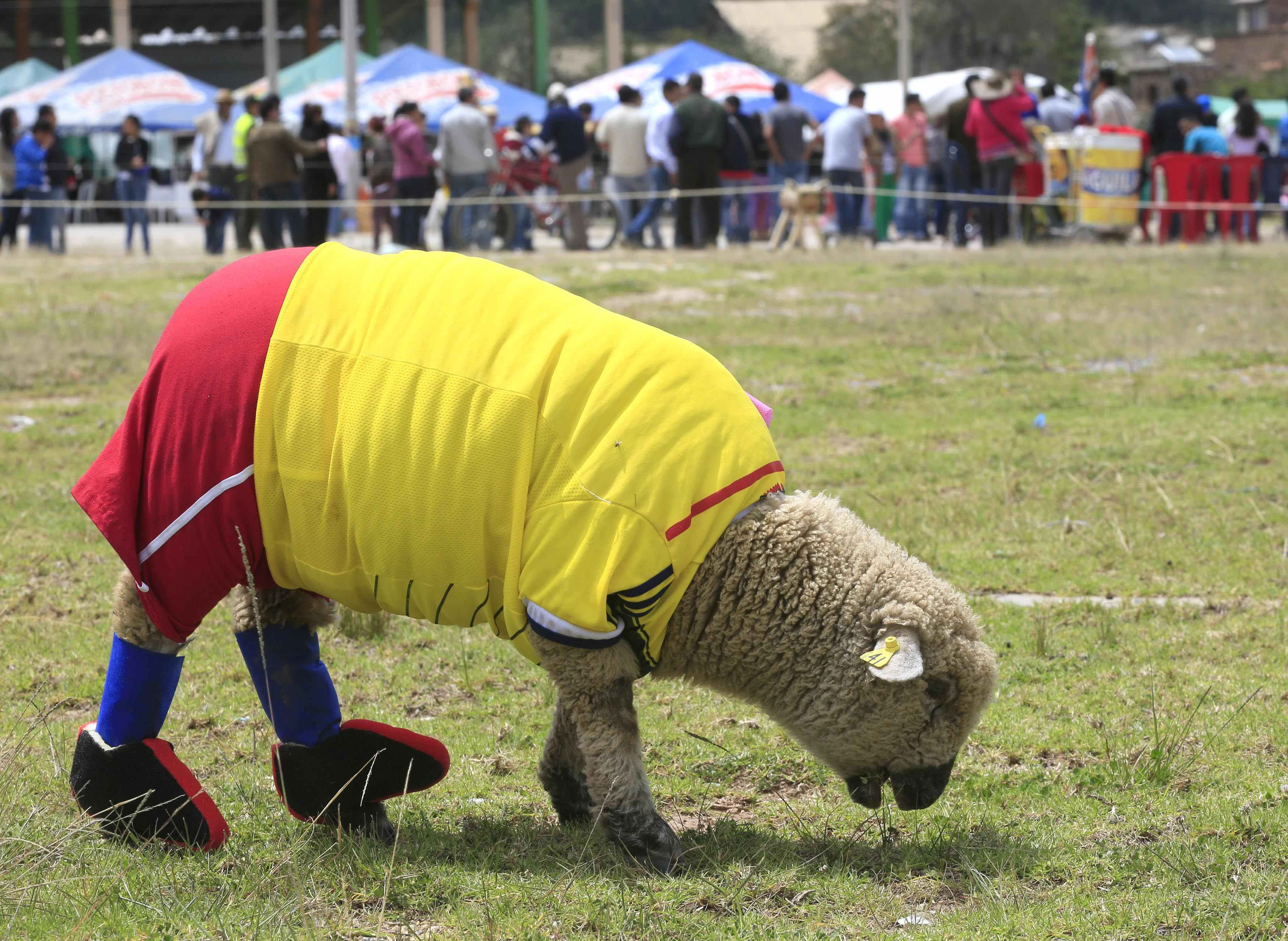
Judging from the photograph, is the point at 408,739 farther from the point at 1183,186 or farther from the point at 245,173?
the point at 1183,186

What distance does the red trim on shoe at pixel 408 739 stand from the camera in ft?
12.4

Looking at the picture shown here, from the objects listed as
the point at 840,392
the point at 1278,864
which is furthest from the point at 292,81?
the point at 1278,864

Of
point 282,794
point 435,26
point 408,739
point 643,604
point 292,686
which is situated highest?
point 435,26

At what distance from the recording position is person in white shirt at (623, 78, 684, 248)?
62.1 ft

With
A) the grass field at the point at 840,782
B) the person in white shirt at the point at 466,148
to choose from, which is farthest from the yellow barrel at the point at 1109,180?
the grass field at the point at 840,782

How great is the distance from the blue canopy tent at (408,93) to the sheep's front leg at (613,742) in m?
25.8

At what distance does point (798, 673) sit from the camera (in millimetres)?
3650

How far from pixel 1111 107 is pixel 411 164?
9.99 metres

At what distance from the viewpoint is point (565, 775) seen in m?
3.97

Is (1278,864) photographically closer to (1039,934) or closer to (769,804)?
(1039,934)

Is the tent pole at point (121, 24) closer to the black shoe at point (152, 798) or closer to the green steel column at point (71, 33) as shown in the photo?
the green steel column at point (71, 33)

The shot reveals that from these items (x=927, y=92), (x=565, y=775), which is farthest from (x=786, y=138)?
(x=565, y=775)

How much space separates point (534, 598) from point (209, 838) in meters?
1.09

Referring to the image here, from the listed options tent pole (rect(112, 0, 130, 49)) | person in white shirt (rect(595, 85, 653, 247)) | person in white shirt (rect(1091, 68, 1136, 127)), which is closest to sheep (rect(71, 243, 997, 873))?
person in white shirt (rect(595, 85, 653, 247))
